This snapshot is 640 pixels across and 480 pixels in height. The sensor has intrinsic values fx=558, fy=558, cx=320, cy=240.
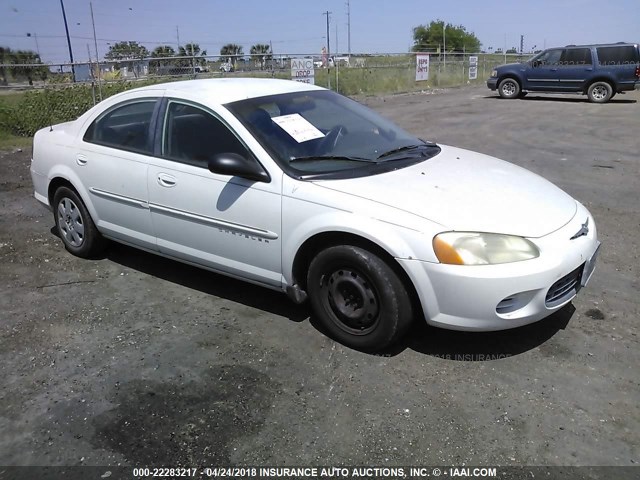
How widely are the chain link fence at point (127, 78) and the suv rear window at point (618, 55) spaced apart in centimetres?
909

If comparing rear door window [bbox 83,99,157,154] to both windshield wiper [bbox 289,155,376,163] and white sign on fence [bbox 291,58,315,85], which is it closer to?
windshield wiper [bbox 289,155,376,163]

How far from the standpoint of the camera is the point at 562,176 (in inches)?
308

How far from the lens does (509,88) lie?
20.8 meters

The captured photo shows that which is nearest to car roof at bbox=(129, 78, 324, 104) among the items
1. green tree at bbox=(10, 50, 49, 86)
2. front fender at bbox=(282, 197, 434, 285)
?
front fender at bbox=(282, 197, 434, 285)

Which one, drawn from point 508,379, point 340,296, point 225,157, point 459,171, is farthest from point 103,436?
point 459,171

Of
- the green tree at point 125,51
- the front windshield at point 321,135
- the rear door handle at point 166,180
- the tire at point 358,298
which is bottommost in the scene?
the tire at point 358,298

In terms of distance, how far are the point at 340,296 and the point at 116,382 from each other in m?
1.39

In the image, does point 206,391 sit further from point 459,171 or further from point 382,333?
point 459,171

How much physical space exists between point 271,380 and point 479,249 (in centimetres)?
137

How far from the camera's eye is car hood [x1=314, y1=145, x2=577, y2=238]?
3137 millimetres

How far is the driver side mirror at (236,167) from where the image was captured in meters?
3.49

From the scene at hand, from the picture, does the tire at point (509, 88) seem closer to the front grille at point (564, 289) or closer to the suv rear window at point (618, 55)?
the suv rear window at point (618, 55)

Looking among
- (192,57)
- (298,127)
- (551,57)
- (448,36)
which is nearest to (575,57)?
(551,57)

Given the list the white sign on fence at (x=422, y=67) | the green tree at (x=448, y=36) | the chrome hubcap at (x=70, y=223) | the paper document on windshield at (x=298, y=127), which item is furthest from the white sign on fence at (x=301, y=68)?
the green tree at (x=448, y=36)
